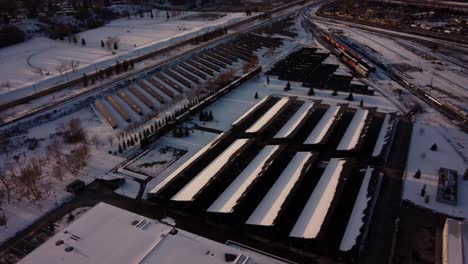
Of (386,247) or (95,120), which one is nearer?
(386,247)

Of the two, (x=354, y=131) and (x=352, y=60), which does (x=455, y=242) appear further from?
(x=352, y=60)

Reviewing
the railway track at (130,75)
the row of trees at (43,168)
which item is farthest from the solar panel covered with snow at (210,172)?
the railway track at (130,75)

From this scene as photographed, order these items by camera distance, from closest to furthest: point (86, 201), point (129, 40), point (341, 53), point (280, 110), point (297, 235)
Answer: point (297, 235) < point (86, 201) < point (280, 110) < point (341, 53) < point (129, 40)

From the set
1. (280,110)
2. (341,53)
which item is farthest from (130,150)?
(341,53)

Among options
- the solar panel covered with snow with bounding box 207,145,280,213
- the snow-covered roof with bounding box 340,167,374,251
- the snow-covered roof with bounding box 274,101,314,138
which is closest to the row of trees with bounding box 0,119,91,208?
the solar panel covered with snow with bounding box 207,145,280,213

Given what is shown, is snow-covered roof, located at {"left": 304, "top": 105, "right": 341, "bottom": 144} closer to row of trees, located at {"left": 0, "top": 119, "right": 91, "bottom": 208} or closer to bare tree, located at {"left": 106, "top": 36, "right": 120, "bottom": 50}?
row of trees, located at {"left": 0, "top": 119, "right": 91, "bottom": 208}

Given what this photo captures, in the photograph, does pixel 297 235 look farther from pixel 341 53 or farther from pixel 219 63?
pixel 341 53

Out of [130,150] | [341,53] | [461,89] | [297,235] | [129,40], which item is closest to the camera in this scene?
[297,235]
